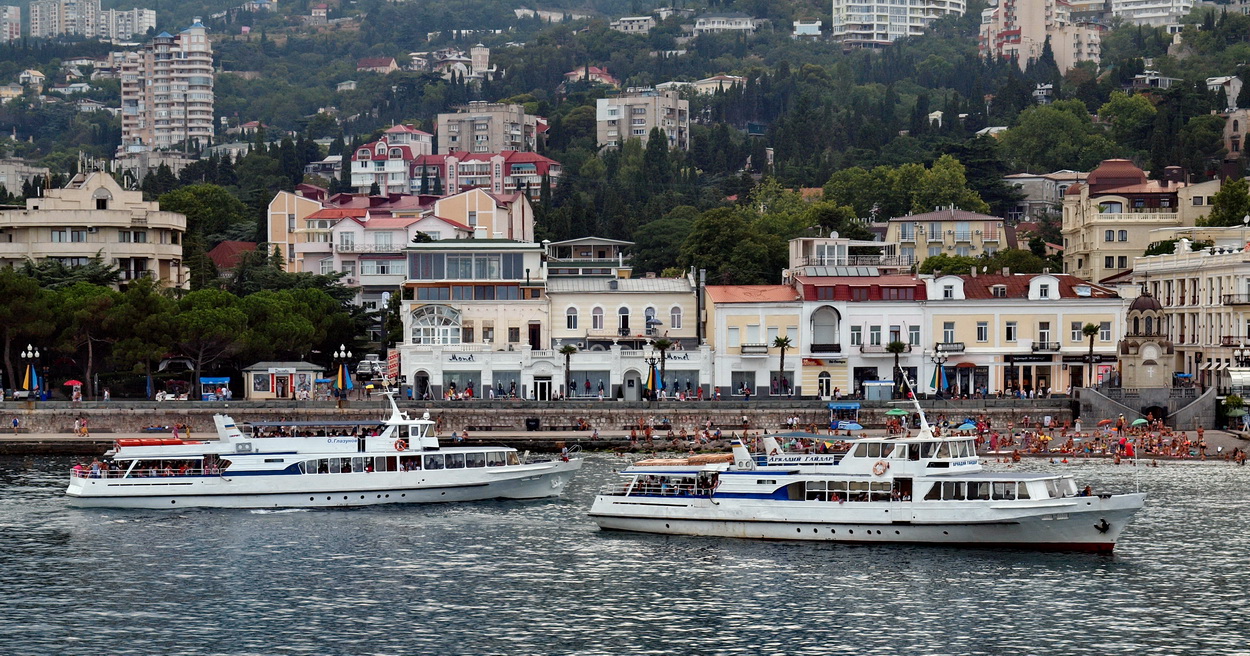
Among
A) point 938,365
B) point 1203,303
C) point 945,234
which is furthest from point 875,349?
point 945,234

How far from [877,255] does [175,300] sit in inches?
1728

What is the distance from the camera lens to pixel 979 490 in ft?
192

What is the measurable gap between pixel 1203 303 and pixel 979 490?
5127 cm

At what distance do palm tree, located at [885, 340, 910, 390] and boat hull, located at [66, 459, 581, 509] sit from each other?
120 feet

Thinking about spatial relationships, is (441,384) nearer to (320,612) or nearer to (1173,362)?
(1173,362)

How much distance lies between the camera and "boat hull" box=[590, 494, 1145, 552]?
5741cm

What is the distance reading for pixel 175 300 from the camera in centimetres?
10575

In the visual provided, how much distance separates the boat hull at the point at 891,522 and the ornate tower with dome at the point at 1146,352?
40473mm

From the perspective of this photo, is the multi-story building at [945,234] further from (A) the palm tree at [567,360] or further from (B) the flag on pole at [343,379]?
(B) the flag on pole at [343,379]

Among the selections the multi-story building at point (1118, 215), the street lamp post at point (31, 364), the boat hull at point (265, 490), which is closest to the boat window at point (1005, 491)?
the boat hull at point (265, 490)

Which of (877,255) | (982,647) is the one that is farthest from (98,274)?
(982,647)

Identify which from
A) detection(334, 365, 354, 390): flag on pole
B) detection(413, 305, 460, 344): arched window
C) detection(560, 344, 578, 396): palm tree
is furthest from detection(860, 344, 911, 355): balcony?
detection(334, 365, 354, 390): flag on pole

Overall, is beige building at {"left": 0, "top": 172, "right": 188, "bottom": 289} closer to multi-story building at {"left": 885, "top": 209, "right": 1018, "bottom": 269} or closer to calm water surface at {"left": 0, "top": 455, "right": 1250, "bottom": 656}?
calm water surface at {"left": 0, "top": 455, "right": 1250, "bottom": 656}

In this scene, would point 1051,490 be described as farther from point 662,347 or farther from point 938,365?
point 662,347
